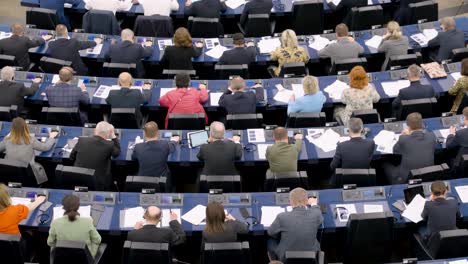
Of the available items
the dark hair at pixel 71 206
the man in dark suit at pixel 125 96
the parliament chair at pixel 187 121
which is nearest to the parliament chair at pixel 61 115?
the man in dark suit at pixel 125 96

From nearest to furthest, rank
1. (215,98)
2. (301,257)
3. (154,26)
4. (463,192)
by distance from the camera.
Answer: (301,257), (463,192), (215,98), (154,26)

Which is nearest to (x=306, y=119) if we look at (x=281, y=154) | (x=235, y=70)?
(x=281, y=154)

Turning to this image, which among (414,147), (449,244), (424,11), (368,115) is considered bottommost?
(449,244)

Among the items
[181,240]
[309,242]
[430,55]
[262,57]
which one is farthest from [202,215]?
[430,55]

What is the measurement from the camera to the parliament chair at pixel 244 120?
38.7 feet

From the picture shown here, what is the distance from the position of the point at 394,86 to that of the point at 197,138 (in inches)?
138

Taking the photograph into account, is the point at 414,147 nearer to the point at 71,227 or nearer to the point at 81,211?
the point at 81,211

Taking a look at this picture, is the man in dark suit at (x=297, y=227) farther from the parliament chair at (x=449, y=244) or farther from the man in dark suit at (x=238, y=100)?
the man in dark suit at (x=238, y=100)

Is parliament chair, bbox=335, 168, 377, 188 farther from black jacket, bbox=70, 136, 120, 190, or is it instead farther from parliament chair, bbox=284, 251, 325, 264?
black jacket, bbox=70, 136, 120, 190

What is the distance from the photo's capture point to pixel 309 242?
9.43m

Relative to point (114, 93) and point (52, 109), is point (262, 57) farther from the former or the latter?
point (52, 109)

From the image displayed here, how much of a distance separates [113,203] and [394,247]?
397cm

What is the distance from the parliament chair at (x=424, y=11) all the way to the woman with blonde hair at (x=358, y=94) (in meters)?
3.41

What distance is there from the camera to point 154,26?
1454 centimetres
